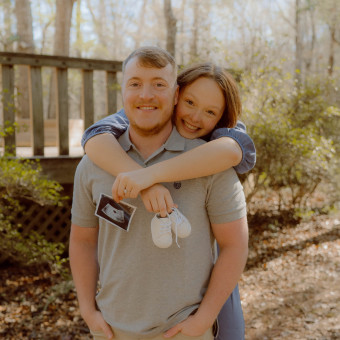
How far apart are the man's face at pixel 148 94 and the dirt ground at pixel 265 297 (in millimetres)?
3002

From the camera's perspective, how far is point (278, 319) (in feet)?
13.6

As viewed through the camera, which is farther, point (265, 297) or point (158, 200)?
point (265, 297)

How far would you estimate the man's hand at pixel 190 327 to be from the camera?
147cm

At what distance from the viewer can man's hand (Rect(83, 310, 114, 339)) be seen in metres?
1.57

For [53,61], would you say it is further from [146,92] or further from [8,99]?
[146,92]

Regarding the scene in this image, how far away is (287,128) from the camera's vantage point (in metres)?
5.72

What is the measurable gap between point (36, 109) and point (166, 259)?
3.94 metres

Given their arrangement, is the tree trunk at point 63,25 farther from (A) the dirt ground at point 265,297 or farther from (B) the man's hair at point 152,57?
(B) the man's hair at point 152,57

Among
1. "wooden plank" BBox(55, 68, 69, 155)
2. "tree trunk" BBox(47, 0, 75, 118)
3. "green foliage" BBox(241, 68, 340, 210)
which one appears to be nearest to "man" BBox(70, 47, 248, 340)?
"wooden plank" BBox(55, 68, 69, 155)

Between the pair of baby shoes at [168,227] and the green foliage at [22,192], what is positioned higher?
the pair of baby shoes at [168,227]

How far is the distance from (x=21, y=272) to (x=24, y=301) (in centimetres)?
80

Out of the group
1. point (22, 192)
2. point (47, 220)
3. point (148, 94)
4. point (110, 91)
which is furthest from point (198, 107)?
point (47, 220)

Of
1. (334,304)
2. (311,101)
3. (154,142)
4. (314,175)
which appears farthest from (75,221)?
(311,101)

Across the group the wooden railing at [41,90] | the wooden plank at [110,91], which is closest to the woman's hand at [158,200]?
the wooden railing at [41,90]
